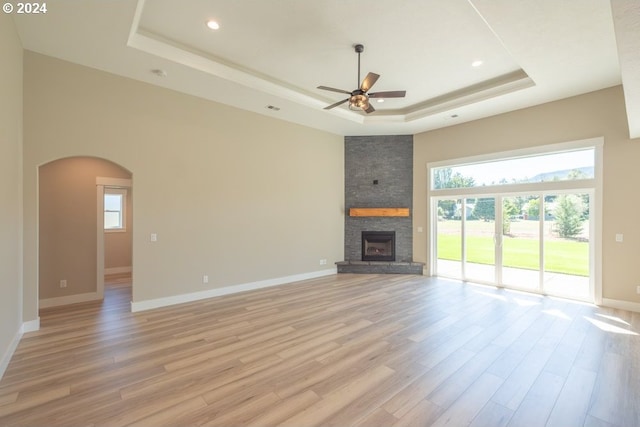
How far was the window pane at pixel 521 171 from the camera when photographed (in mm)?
4910

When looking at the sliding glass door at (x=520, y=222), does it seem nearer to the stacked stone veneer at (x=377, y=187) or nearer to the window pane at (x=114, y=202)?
the stacked stone veneer at (x=377, y=187)

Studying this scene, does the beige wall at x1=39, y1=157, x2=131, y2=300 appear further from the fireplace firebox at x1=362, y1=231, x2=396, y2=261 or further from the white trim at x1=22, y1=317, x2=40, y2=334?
the fireplace firebox at x1=362, y1=231, x2=396, y2=261

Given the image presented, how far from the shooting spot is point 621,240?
4.48m

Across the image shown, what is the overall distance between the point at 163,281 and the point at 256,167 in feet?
8.77

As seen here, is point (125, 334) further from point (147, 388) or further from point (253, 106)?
point (253, 106)

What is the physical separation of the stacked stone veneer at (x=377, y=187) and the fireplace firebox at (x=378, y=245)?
0.11 m

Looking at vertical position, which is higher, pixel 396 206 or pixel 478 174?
pixel 478 174

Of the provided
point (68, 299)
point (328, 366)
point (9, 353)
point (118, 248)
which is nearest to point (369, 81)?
point (328, 366)

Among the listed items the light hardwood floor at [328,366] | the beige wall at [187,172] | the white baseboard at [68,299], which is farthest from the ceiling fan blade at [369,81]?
the white baseboard at [68,299]

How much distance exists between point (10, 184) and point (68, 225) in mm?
2160

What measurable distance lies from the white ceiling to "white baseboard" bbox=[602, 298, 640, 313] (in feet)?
8.52

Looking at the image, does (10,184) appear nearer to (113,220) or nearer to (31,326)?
(31,326)

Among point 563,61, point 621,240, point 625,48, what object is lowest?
point 621,240

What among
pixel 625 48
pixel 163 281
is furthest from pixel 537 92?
pixel 163 281
